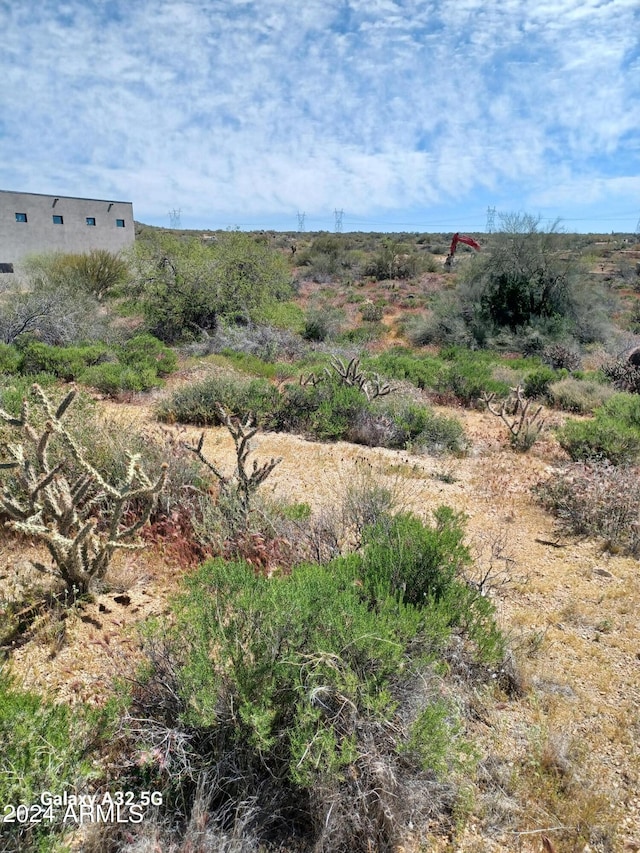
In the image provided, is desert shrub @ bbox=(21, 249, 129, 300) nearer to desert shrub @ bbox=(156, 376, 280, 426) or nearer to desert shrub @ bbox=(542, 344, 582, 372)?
desert shrub @ bbox=(156, 376, 280, 426)

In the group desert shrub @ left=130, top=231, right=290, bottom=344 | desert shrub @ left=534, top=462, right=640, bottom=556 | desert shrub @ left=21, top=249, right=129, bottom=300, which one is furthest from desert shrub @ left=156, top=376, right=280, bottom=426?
desert shrub @ left=21, top=249, right=129, bottom=300

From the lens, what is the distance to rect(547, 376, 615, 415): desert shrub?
10258 millimetres

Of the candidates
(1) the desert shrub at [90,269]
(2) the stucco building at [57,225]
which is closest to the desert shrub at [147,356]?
(1) the desert shrub at [90,269]

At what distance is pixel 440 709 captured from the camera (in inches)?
86.7

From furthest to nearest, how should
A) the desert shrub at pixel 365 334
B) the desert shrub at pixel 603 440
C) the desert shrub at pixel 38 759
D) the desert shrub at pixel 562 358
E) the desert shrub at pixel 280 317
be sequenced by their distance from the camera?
the desert shrub at pixel 365 334 < the desert shrub at pixel 280 317 < the desert shrub at pixel 562 358 < the desert shrub at pixel 603 440 < the desert shrub at pixel 38 759

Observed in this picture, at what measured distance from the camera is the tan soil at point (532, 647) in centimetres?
237

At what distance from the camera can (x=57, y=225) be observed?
110 ft

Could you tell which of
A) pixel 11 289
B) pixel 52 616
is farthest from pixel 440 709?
pixel 11 289

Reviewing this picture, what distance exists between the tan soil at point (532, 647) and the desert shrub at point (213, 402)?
2.68 metres

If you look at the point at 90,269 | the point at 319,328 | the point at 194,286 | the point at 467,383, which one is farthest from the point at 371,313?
the point at 90,269

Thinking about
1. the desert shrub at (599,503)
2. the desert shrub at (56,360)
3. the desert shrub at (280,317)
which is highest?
the desert shrub at (280,317)

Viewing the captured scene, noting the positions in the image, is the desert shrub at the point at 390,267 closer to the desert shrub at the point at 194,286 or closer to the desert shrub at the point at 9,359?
the desert shrub at the point at 194,286

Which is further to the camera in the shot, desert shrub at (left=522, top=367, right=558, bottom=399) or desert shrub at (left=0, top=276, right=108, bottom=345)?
desert shrub at (left=0, top=276, right=108, bottom=345)

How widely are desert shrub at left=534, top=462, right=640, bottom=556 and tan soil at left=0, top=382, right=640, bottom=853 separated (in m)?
0.17
